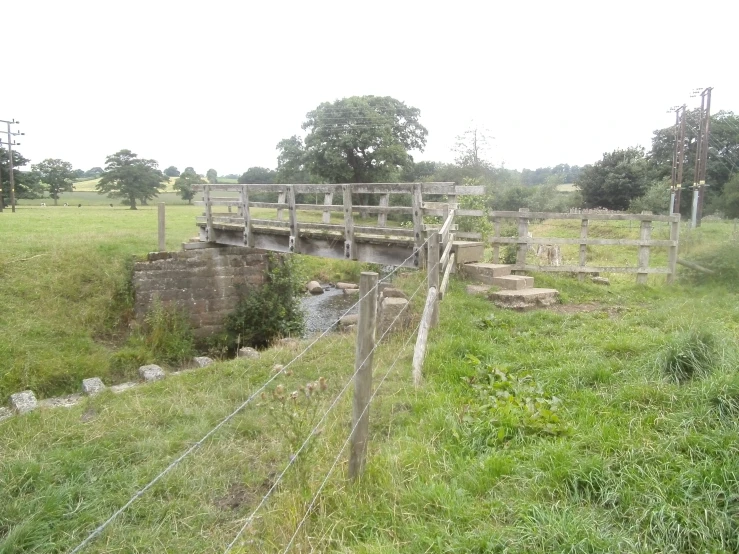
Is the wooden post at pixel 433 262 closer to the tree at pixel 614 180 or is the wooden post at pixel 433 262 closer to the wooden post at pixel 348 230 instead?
the wooden post at pixel 348 230

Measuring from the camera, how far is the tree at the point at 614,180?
120 ft

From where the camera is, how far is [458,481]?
135 inches

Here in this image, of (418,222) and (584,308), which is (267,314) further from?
(584,308)

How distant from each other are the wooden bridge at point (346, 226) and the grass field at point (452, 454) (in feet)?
6.41

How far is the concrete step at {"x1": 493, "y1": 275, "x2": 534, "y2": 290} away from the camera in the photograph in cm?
937

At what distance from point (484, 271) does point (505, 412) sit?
238 inches

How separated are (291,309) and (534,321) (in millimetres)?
8683

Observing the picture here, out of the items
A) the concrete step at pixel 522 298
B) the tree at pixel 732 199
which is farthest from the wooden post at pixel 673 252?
the tree at pixel 732 199

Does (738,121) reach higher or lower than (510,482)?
higher

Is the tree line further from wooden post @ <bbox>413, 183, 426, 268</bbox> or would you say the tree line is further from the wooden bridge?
wooden post @ <bbox>413, 183, 426, 268</bbox>

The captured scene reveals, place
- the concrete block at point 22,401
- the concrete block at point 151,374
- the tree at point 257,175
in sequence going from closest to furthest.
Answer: the concrete block at point 22,401, the concrete block at point 151,374, the tree at point 257,175

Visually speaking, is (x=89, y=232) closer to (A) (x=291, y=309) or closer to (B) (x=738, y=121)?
(A) (x=291, y=309)

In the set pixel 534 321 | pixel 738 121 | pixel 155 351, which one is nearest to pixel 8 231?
pixel 155 351

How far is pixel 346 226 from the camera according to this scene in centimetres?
1012
